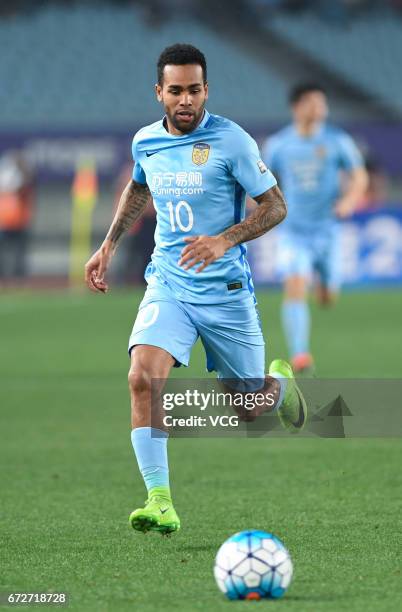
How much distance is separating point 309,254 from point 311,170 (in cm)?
87

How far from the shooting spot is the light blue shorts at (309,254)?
12.4m

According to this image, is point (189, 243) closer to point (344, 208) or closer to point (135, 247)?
point (344, 208)

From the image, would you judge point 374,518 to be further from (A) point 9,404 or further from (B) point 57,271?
(B) point 57,271

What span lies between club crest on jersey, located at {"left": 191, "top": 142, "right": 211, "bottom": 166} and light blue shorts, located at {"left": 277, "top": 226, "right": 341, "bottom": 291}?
6.39 meters

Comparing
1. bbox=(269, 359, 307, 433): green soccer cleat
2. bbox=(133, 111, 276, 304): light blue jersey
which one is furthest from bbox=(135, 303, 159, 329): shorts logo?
bbox=(269, 359, 307, 433): green soccer cleat

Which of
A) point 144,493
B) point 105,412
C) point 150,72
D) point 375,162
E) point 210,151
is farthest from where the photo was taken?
point 150,72

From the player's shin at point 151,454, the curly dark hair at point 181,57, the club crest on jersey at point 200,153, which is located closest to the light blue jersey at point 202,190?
the club crest on jersey at point 200,153

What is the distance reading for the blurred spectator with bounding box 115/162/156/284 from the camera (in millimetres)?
25797

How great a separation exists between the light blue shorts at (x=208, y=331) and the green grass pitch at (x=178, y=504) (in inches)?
27.1

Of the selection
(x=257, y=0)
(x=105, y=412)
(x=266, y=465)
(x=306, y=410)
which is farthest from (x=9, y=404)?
(x=257, y=0)

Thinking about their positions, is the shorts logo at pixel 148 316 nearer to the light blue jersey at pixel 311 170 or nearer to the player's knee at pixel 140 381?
the player's knee at pixel 140 381

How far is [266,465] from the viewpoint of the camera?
805 cm

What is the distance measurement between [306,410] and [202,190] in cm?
166

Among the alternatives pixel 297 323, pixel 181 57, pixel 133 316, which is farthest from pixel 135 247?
pixel 181 57
